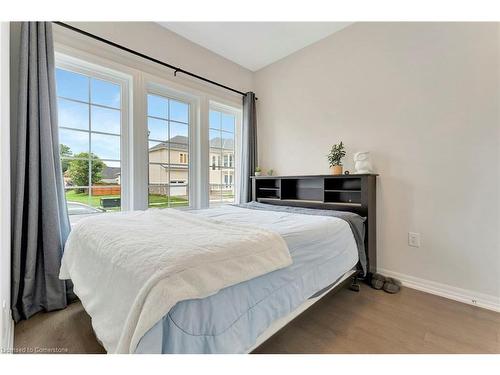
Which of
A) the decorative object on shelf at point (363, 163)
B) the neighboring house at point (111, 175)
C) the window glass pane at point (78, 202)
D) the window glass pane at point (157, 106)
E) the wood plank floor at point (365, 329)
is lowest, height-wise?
the wood plank floor at point (365, 329)

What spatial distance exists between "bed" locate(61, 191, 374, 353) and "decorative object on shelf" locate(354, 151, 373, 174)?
782mm

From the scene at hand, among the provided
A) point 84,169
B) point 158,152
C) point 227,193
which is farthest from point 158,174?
point 227,193

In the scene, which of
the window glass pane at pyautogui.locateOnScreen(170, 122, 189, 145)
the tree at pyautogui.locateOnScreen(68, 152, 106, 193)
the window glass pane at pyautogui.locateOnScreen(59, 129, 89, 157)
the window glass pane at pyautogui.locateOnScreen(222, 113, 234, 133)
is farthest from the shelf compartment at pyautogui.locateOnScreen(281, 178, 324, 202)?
the window glass pane at pyautogui.locateOnScreen(59, 129, 89, 157)

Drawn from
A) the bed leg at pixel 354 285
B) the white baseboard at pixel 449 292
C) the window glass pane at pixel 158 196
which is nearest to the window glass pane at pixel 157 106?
the window glass pane at pixel 158 196

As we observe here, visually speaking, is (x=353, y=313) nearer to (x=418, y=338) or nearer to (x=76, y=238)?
(x=418, y=338)

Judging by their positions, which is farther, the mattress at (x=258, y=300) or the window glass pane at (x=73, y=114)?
the window glass pane at (x=73, y=114)

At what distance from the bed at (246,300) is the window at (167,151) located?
129 centimetres

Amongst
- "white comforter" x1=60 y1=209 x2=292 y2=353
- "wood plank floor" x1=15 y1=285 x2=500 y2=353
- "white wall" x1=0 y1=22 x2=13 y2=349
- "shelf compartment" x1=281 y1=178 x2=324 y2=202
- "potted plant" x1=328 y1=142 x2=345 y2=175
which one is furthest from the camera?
"shelf compartment" x1=281 y1=178 x2=324 y2=202

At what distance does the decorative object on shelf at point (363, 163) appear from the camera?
2289 millimetres

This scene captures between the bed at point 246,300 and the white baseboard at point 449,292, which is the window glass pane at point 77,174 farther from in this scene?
the white baseboard at point 449,292

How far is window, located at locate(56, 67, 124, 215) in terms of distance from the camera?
2133mm

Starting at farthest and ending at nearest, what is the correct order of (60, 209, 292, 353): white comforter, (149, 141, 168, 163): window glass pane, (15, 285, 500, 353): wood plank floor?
(149, 141, 168, 163): window glass pane, (15, 285, 500, 353): wood plank floor, (60, 209, 292, 353): white comforter

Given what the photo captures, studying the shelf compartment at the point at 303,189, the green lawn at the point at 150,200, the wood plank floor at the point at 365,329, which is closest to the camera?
Result: the wood plank floor at the point at 365,329

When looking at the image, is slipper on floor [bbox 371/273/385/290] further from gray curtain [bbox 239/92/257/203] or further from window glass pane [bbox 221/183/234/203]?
window glass pane [bbox 221/183/234/203]
